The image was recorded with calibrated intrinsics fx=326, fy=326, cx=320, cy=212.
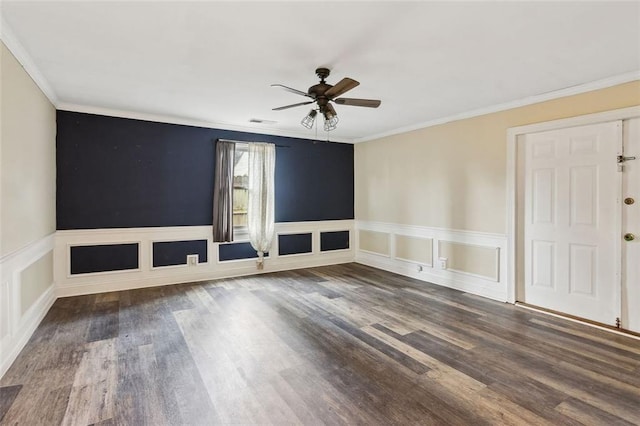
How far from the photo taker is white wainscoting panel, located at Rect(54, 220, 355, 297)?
429 cm

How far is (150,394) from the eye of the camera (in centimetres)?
219

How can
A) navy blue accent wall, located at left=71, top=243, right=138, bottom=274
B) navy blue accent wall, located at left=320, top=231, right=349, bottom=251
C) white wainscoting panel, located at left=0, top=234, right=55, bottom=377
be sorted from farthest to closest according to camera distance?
navy blue accent wall, located at left=320, top=231, right=349, bottom=251
navy blue accent wall, located at left=71, top=243, right=138, bottom=274
white wainscoting panel, located at left=0, top=234, right=55, bottom=377

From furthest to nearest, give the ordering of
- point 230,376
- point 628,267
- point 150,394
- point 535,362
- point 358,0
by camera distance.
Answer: point 628,267 < point 535,362 < point 230,376 < point 150,394 < point 358,0

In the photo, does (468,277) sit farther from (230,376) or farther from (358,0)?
(358,0)

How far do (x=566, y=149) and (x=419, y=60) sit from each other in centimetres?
→ 212

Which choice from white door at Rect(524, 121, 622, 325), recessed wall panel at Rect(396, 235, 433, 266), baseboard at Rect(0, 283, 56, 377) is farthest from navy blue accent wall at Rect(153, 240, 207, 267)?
white door at Rect(524, 121, 622, 325)

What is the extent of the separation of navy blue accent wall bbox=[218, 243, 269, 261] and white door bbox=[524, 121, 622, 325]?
4.06 metres

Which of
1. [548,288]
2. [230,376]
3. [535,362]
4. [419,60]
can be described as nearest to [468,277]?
[548,288]

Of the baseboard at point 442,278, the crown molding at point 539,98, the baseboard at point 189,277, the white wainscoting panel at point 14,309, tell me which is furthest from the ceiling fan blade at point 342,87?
the baseboard at point 189,277

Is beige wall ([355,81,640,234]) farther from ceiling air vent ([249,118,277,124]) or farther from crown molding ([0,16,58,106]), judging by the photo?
crown molding ([0,16,58,106])

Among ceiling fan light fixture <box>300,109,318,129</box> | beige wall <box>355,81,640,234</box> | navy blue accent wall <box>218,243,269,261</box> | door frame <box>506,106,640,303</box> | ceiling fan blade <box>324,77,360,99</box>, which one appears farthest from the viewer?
navy blue accent wall <box>218,243,269,261</box>

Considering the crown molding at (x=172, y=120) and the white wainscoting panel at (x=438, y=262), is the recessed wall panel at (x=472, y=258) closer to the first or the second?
the white wainscoting panel at (x=438, y=262)

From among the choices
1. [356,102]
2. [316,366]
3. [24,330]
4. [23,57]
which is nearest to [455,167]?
[356,102]

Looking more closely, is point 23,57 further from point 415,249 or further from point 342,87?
point 415,249
